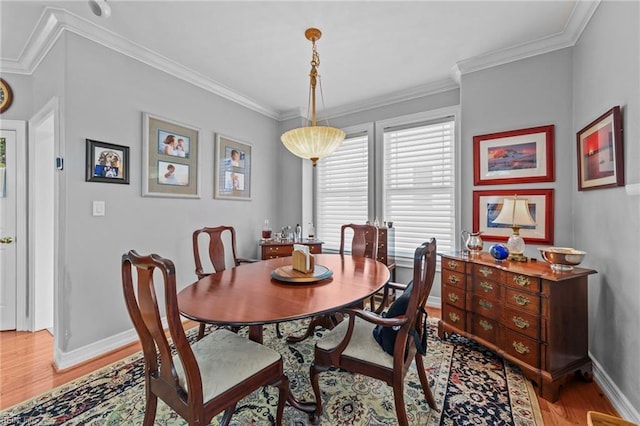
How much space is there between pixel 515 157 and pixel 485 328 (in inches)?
64.1

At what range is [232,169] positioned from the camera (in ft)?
12.3

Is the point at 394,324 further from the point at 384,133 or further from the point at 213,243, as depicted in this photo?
the point at 384,133

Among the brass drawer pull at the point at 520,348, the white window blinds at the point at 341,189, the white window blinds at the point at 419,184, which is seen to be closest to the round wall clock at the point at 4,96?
the white window blinds at the point at 341,189

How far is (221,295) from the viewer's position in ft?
5.41

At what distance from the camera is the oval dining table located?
4.43 feet

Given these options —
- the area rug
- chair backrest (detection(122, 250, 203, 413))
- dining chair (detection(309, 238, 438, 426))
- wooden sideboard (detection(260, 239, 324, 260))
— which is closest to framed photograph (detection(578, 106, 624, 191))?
dining chair (detection(309, 238, 438, 426))

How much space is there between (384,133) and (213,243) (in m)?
2.64

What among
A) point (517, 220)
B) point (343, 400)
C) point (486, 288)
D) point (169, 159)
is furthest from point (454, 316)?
point (169, 159)

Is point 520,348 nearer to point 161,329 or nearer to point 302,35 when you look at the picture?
point 161,329

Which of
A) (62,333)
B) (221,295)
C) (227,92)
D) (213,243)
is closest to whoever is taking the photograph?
(221,295)

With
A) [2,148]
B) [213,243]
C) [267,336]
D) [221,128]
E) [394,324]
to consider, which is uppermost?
[221,128]

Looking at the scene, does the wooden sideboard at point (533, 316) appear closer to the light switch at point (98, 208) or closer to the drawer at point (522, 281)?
the drawer at point (522, 281)

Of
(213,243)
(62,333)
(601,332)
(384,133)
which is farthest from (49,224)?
(601,332)

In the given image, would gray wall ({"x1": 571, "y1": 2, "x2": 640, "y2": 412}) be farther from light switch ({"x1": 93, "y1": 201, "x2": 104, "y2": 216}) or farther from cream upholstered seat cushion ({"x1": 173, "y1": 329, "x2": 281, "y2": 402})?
light switch ({"x1": 93, "y1": 201, "x2": 104, "y2": 216})
